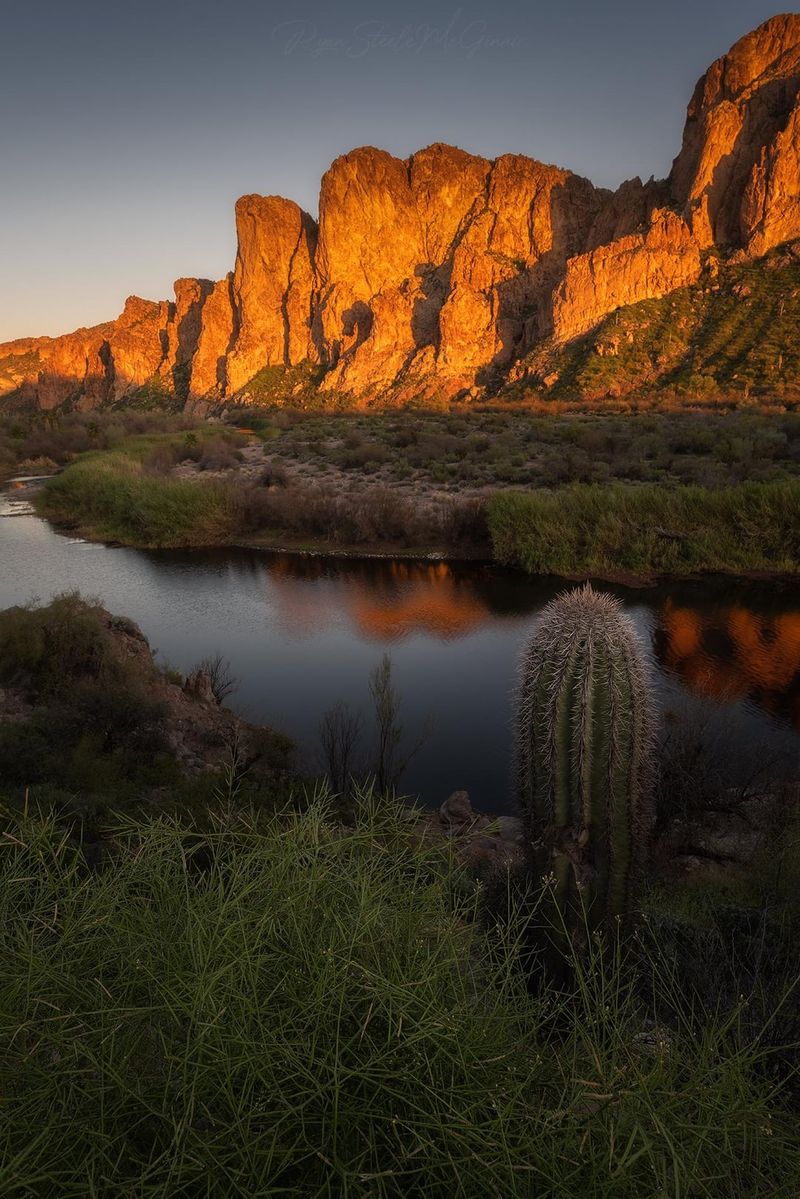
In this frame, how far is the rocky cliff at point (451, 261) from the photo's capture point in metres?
63.4

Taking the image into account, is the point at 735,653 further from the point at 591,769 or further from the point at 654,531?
the point at 591,769

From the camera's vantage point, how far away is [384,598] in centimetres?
1590

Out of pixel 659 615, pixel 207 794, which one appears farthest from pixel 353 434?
pixel 207 794

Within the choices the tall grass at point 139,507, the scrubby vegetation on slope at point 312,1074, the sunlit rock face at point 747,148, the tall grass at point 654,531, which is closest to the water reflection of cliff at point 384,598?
the tall grass at point 654,531

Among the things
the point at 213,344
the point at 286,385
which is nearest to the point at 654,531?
the point at 286,385

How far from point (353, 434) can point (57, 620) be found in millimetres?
26482

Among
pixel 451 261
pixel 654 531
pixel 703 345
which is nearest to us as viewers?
pixel 654 531

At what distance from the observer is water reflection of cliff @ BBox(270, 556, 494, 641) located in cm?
1422

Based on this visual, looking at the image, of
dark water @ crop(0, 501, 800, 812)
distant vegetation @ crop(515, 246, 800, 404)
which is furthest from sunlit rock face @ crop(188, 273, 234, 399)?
dark water @ crop(0, 501, 800, 812)

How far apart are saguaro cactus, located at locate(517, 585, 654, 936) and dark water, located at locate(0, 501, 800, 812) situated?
12.9 ft

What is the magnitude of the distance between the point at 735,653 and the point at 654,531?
4470 mm

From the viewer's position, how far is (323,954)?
1457 mm

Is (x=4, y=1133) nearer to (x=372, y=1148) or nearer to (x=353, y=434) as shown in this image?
(x=372, y=1148)

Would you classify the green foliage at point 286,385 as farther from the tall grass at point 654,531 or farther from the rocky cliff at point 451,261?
the tall grass at point 654,531
